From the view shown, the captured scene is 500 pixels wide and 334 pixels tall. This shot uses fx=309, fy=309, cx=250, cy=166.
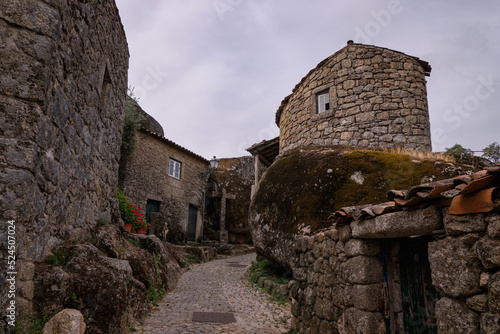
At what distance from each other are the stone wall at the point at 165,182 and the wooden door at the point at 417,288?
34.8 feet

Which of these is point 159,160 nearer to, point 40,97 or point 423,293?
point 40,97

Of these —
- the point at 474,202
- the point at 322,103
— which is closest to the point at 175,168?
the point at 322,103

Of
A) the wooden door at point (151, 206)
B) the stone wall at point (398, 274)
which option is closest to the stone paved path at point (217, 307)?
the stone wall at point (398, 274)

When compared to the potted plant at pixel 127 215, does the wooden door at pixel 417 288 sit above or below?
below

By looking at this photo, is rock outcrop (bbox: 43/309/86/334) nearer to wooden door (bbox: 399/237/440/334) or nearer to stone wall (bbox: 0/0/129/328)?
stone wall (bbox: 0/0/129/328)

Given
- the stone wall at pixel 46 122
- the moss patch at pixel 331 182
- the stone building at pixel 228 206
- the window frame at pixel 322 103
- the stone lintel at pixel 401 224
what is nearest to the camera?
the stone lintel at pixel 401 224

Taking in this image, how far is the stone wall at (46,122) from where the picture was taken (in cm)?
245

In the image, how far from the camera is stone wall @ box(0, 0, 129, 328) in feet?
8.04

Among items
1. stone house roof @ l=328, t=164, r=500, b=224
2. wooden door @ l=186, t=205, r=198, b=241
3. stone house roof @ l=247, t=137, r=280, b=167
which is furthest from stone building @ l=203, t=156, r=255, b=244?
stone house roof @ l=328, t=164, r=500, b=224

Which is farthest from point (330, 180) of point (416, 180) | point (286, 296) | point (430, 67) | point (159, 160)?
point (159, 160)

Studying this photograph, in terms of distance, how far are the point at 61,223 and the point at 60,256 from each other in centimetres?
37

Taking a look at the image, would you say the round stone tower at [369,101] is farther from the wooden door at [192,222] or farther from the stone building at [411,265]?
the wooden door at [192,222]

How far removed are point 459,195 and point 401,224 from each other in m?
0.58

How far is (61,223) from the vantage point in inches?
131
